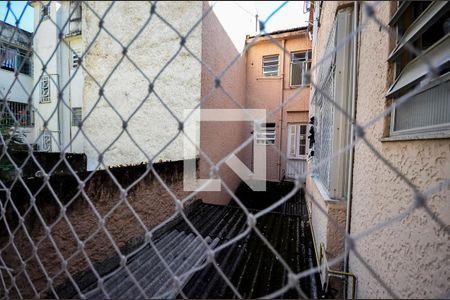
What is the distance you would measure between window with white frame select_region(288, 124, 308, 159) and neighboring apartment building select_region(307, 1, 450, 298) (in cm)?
550

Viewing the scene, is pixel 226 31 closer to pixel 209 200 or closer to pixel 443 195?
pixel 209 200

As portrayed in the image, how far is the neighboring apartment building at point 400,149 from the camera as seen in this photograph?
0.58m

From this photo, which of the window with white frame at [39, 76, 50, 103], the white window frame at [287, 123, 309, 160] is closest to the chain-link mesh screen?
the white window frame at [287, 123, 309, 160]

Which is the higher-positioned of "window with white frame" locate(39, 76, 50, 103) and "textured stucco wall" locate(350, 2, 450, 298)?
"window with white frame" locate(39, 76, 50, 103)

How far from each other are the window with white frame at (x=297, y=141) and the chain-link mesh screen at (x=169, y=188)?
2790mm

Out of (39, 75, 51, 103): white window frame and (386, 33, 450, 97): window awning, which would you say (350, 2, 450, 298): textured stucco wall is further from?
(39, 75, 51, 103): white window frame

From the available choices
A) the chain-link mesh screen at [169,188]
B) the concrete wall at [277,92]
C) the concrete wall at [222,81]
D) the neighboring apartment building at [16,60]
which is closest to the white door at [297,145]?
the concrete wall at [277,92]

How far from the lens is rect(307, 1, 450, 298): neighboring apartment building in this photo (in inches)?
22.7

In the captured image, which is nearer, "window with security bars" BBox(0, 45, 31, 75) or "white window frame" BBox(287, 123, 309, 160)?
"window with security bars" BBox(0, 45, 31, 75)

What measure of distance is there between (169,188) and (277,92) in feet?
17.6

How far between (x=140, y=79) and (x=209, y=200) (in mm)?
2535

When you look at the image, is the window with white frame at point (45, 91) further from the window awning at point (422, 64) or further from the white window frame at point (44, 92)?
the window awning at point (422, 64)

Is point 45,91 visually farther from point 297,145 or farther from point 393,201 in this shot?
Answer: point 393,201

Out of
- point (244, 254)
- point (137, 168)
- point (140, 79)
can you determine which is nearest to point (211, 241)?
point (244, 254)
